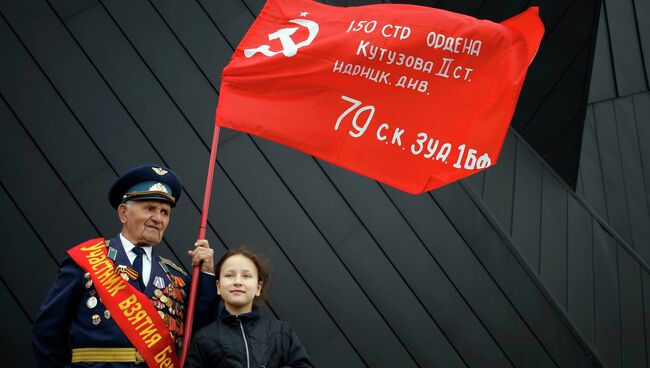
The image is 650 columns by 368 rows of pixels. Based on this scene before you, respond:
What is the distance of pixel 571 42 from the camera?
636 centimetres

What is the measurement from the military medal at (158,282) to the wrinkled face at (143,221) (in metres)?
0.17

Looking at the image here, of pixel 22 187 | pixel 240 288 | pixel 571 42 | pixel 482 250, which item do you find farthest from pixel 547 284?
pixel 22 187

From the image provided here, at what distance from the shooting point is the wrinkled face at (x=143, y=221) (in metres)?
3.27

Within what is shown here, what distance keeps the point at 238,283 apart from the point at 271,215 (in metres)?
1.51

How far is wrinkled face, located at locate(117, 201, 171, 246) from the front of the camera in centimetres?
327

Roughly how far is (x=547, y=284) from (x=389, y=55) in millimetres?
2634

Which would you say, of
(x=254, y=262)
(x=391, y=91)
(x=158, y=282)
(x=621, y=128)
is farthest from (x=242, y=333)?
(x=621, y=128)

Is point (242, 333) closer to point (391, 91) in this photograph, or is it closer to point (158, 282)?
point (158, 282)

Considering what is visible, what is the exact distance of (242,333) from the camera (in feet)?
10.2

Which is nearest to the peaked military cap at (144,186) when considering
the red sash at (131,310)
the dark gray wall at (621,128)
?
the red sash at (131,310)

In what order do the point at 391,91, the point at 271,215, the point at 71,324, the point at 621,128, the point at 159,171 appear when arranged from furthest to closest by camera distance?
the point at 621,128 < the point at 271,215 < the point at 391,91 < the point at 159,171 < the point at 71,324

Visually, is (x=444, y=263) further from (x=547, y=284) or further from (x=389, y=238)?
(x=547, y=284)

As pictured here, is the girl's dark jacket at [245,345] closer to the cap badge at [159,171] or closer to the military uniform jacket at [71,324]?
the military uniform jacket at [71,324]

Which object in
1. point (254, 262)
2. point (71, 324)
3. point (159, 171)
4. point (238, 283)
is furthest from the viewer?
point (159, 171)
